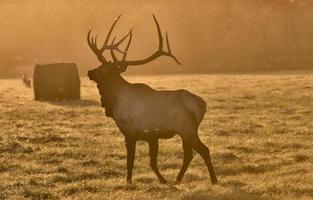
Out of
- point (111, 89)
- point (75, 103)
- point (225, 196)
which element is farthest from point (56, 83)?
point (225, 196)

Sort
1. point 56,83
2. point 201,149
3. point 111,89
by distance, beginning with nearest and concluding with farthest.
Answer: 1. point 201,149
2. point 111,89
3. point 56,83

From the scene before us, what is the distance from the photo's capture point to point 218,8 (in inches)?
3292

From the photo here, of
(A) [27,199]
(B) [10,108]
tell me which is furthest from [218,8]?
(A) [27,199]

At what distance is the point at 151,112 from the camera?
11.3m

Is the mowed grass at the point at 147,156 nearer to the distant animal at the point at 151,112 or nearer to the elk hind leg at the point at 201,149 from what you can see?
the elk hind leg at the point at 201,149

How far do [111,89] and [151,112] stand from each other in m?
1.35

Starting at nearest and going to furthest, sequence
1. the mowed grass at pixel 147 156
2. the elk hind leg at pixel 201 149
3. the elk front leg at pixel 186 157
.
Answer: the mowed grass at pixel 147 156 → the elk hind leg at pixel 201 149 → the elk front leg at pixel 186 157

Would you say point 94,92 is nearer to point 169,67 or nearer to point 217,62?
point 169,67

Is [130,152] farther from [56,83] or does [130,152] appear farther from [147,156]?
[56,83]

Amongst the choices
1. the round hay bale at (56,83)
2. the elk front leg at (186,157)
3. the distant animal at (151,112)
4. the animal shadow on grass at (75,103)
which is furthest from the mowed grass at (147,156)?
the round hay bale at (56,83)

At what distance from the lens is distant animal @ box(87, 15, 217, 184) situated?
11.1m

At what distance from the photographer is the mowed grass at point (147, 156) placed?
10.9 meters

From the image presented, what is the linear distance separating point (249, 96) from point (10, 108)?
10401 millimetres

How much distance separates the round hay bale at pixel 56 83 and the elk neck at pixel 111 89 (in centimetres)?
1679
